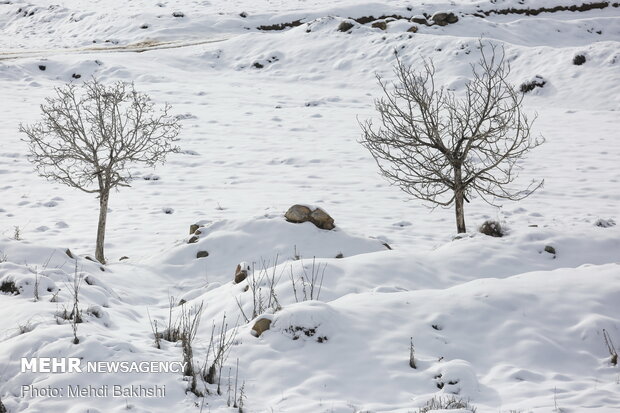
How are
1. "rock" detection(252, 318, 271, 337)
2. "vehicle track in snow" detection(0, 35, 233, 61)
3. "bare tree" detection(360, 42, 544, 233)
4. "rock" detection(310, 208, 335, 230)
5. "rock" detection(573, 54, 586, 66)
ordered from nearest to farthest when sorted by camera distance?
"rock" detection(252, 318, 271, 337)
"bare tree" detection(360, 42, 544, 233)
"rock" detection(310, 208, 335, 230)
"rock" detection(573, 54, 586, 66)
"vehicle track in snow" detection(0, 35, 233, 61)

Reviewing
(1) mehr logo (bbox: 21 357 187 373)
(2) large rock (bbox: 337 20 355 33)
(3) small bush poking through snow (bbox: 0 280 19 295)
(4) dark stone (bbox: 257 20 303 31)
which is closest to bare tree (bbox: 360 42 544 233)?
(1) mehr logo (bbox: 21 357 187 373)

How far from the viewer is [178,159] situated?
57.7ft

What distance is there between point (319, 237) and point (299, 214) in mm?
637

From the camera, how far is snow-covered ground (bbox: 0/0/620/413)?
4.62m

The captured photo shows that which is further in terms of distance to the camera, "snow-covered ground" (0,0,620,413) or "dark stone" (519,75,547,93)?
"dark stone" (519,75,547,93)

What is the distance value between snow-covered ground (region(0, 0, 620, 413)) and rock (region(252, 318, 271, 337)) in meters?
0.10

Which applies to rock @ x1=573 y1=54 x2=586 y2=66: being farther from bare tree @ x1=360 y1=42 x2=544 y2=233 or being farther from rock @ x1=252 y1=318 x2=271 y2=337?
rock @ x1=252 y1=318 x2=271 y2=337

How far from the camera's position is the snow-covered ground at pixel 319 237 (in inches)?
182

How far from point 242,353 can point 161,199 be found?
10044mm

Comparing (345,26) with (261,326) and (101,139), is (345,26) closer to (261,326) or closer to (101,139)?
(101,139)

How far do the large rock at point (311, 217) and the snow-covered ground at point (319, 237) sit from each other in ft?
0.60

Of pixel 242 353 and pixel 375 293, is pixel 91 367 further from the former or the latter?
pixel 375 293

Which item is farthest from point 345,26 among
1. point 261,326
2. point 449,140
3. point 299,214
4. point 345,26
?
point 261,326

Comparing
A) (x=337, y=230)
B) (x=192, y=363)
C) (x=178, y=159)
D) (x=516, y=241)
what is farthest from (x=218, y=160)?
(x=192, y=363)
